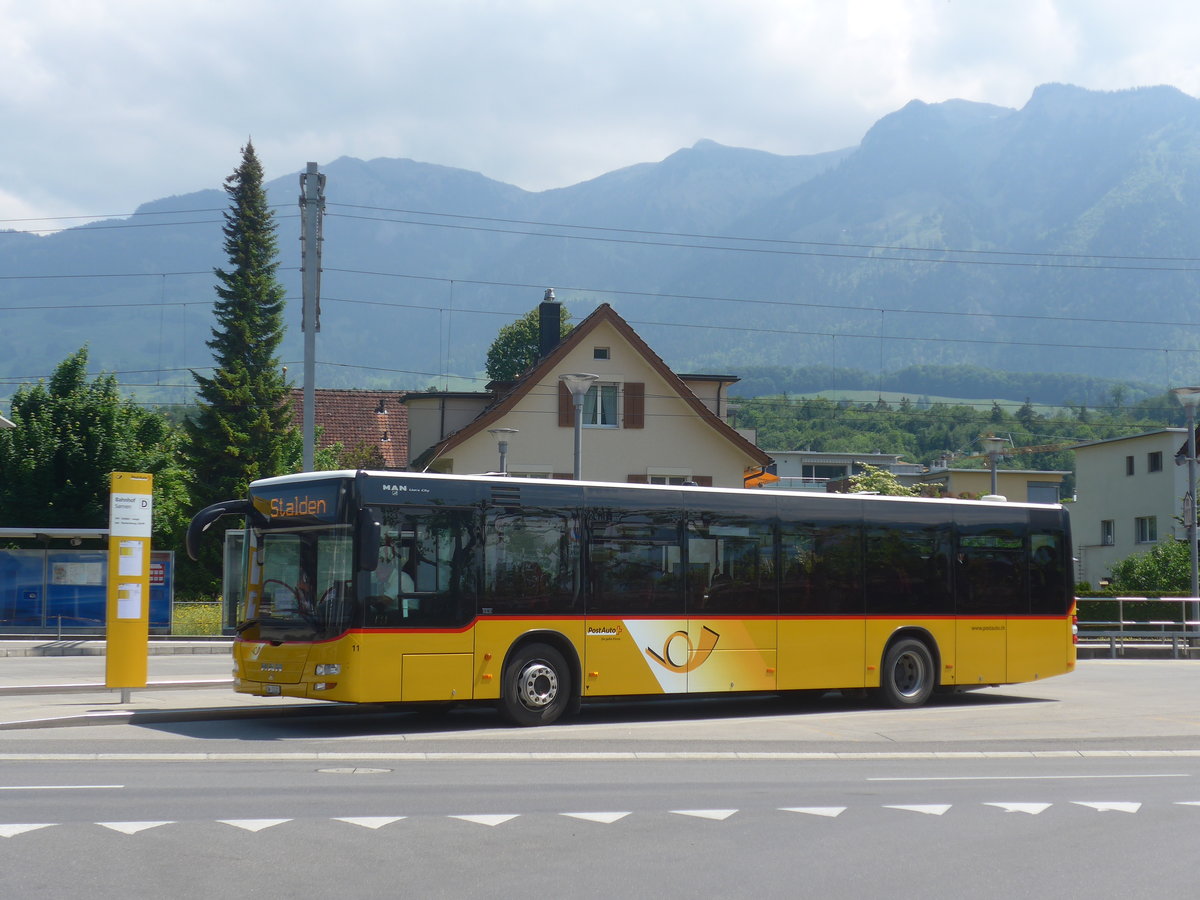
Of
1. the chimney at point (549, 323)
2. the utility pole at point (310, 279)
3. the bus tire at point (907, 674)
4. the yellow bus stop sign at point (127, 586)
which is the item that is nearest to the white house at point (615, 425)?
the chimney at point (549, 323)

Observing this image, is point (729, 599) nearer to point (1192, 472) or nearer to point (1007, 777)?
point (1007, 777)

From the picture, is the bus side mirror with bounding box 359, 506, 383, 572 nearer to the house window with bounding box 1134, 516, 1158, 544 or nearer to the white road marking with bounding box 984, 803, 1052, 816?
the white road marking with bounding box 984, 803, 1052, 816

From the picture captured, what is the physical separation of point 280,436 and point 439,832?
50.9 m

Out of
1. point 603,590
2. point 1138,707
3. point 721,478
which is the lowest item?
point 1138,707

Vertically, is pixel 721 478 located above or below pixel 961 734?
above

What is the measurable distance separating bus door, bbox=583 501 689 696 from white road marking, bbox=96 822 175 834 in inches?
304

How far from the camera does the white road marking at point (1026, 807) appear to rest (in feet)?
34.0

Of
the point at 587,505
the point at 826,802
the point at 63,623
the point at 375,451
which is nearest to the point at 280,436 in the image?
the point at 375,451

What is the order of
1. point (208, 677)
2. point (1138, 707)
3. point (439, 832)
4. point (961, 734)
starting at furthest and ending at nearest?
point (208, 677), point (1138, 707), point (961, 734), point (439, 832)

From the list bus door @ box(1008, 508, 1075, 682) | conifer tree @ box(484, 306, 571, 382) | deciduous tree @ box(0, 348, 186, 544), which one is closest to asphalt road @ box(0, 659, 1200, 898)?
bus door @ box(1008, 508, 1075, 682)

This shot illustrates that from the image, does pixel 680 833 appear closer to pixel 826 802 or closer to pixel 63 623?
pixel 826 802

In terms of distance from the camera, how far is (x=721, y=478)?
147 feet

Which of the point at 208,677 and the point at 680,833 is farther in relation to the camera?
the point at 208,677

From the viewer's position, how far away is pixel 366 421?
7256 centimetres
